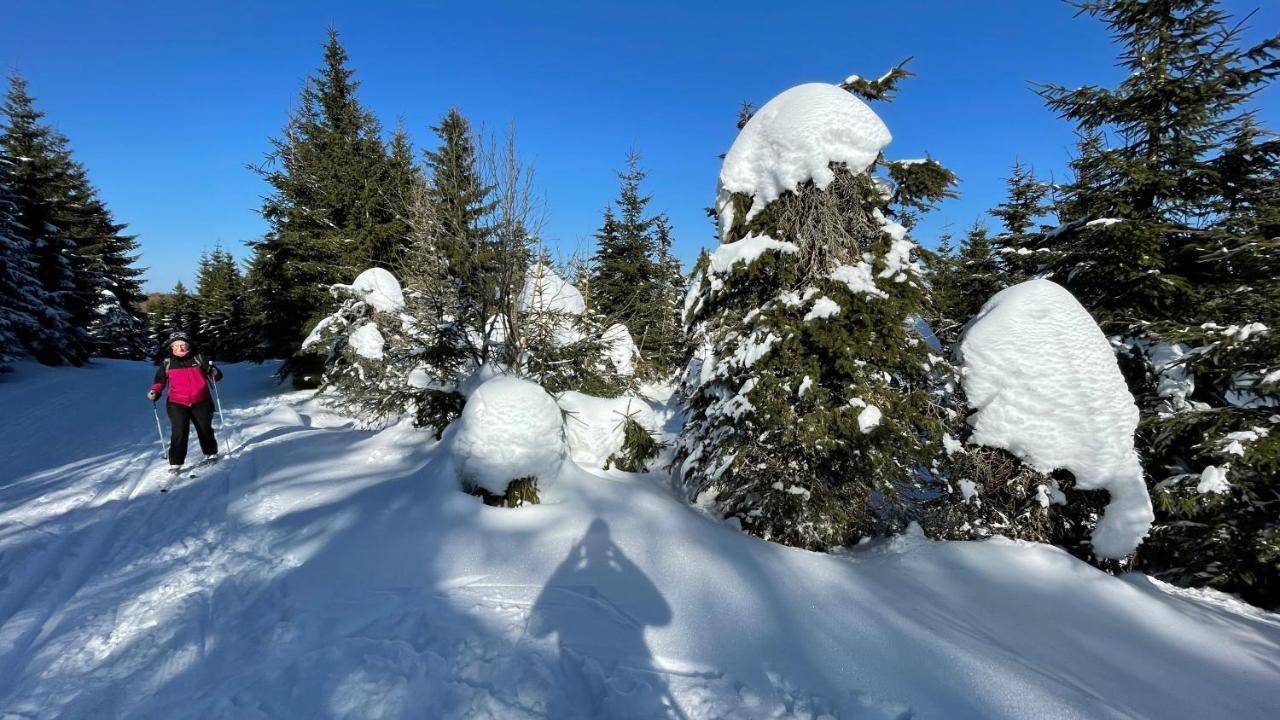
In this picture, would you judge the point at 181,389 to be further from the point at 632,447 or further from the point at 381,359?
the point at 632,447

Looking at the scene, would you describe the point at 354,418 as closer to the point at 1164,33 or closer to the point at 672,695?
the point at 672,695

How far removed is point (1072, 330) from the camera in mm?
5059

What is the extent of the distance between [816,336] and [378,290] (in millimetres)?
10238

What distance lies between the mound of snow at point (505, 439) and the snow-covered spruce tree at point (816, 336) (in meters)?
1.79

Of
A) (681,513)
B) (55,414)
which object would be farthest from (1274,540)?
(55,414)

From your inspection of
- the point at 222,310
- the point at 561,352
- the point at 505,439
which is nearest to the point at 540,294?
the point at 561,352

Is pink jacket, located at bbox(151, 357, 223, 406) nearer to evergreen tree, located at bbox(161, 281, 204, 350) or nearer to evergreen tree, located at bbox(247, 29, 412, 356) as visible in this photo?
evergreen tree, located at bbox(247, 29, 412, 356)

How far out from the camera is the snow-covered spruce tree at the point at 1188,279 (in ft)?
18.1

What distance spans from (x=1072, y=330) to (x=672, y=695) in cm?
529

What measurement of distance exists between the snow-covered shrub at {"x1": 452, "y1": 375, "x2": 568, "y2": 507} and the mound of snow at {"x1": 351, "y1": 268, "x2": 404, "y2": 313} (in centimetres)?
735

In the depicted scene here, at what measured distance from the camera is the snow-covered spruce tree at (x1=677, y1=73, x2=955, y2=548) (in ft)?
16.4

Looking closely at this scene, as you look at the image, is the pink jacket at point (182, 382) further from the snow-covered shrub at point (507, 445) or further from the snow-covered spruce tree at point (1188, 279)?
the snow-covered spruce tree at point (1188, 279)

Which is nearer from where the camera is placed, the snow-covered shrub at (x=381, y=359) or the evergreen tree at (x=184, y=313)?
the snow-covered shrub at (x=381, y=359)

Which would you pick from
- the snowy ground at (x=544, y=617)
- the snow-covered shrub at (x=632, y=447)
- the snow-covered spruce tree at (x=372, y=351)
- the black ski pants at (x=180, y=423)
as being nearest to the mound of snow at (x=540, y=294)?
the snow-covered spruce tree at (x=372, y=351)
